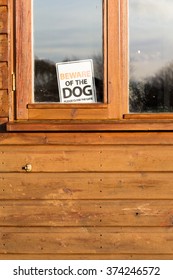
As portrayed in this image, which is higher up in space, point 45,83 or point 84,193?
point 45,83

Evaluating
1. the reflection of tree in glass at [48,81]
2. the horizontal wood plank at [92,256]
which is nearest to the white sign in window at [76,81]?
the reflection of tree in glass at [48,81]

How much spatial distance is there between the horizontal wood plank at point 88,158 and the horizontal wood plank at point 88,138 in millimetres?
32

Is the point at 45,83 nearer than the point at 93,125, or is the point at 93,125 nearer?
the point at 93,125

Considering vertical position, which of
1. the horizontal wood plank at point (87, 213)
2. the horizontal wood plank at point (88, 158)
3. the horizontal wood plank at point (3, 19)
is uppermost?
the horizontal wood plank at point (3, 19)

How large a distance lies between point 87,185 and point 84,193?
0.19 ft

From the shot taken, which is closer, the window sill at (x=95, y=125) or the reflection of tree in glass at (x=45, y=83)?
the window sill at (x=95, y=125)

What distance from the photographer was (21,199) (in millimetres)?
7840

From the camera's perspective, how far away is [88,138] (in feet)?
25.6

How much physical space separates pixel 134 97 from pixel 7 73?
2.85ft

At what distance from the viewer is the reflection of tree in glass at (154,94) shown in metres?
7.85

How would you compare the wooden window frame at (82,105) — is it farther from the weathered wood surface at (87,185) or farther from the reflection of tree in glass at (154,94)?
the weathered wood surface at (87,185)

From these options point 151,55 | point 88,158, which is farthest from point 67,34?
point 88,158

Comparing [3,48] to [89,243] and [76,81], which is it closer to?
[76,81]
